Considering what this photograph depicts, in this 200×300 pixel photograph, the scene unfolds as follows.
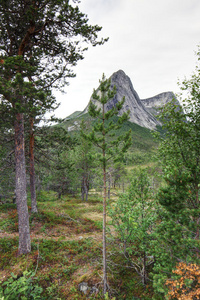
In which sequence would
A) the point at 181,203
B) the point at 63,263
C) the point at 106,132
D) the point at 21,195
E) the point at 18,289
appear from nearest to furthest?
the point at 181,203
the point at 18,289
the point at 106,132
the point at 21,195
the point at 63,263

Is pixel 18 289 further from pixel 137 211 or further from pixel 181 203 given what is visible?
pixel 181 203

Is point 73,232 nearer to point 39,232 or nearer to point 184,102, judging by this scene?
point 39,232

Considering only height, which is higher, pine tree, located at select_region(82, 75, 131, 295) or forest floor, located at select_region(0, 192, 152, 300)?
pine tree, located at select_region(82, 75, 131, 295)

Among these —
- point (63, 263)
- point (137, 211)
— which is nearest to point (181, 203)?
point (137, 211)

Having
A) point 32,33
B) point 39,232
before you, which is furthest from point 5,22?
point 39,232

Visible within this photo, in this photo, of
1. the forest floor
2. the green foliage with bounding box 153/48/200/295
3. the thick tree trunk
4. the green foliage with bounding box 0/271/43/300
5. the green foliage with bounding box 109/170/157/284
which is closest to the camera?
the green foliage with bounding box 153/48/200/295

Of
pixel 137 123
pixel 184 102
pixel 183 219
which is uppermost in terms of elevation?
pixel 137 123

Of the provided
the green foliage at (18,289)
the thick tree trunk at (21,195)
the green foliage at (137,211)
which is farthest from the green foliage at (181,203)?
the thick tree trunk at (21,195)

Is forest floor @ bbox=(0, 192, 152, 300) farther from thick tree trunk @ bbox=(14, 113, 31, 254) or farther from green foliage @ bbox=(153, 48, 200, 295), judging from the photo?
green foliage @ bbox=(153, 48, 200, 295)

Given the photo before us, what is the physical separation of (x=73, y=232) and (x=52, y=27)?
13695mm

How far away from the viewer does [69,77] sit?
8758 millimetres

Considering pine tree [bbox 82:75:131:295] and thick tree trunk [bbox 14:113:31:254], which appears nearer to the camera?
pine tree [bbox 82:75:131:295]

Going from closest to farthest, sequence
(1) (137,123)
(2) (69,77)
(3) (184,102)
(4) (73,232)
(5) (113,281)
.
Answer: (3) (184,102)
(5) (113,281)
(2) (69,77)
(4) (73,232)
(1) (137,123)

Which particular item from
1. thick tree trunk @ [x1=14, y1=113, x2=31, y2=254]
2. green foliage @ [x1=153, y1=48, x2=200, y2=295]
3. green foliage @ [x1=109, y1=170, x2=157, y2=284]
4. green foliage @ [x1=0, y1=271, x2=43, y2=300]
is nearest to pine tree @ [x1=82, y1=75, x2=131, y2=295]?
green foliage @ [x1=109, y1=170, x2=157, y2=284]
